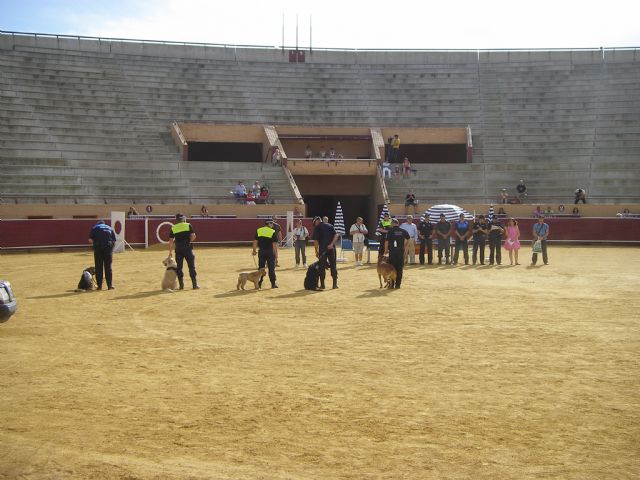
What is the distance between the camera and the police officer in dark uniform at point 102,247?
57.5 feet

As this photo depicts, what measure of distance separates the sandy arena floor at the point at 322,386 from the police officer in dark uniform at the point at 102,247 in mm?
1446

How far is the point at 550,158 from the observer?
41031 millimetres

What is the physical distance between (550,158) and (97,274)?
2908 cm

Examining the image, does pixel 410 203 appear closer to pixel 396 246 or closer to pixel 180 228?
pixel 396 246

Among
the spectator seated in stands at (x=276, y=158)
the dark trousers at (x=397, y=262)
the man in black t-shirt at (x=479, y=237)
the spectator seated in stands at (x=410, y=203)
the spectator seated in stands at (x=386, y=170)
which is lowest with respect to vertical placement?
the dark trousers at (x=397, y=262)

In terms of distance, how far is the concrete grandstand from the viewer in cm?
3725

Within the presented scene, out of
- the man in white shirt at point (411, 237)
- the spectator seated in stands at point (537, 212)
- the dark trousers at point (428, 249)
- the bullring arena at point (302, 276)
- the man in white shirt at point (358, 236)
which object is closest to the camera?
the bullring arena at point (302, 276)

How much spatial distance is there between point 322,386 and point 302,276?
39.7 feet

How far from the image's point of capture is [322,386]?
28.7 ft

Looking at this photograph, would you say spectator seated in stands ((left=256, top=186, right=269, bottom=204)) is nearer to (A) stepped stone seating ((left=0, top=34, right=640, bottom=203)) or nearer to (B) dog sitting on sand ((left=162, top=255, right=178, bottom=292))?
(A) stepped stone seating ((left=0, top=34, right=640, bottom=203))

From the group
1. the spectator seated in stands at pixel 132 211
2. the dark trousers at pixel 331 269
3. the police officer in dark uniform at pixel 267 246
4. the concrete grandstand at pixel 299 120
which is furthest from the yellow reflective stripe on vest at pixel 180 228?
the concrete grandstand at pixel 299 120

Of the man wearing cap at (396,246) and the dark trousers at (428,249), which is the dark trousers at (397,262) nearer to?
the man wearing cap at (396,246)

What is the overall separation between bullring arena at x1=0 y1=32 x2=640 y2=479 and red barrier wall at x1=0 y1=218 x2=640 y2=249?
81mm

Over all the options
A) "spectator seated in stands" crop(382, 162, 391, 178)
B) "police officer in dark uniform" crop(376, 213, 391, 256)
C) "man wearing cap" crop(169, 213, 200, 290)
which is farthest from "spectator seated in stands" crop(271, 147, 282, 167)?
"man wearing cap" crop(169, 213, 200, 290)
